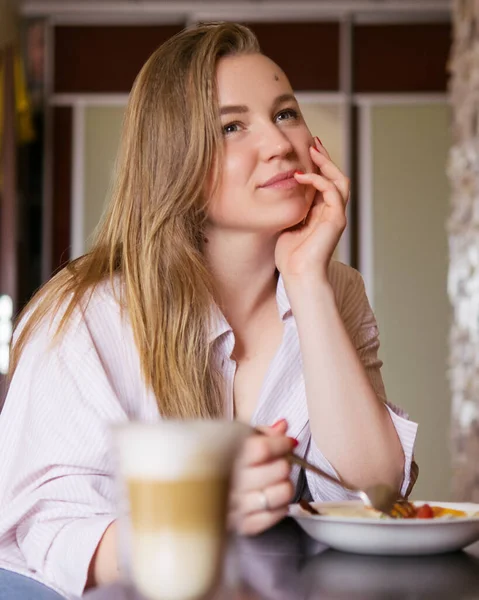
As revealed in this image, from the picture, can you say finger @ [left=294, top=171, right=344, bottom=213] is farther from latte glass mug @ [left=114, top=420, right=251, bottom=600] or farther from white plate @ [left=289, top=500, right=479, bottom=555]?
latte glass mug @ [left=114, top=420, right=251, bottom=600]

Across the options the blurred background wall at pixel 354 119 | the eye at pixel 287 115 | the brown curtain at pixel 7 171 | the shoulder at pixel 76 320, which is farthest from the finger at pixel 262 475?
the blurred background wall at pixel 354 119

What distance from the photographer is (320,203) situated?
1.67m

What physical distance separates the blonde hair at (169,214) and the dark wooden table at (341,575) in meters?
0.43

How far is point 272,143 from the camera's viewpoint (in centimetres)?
152

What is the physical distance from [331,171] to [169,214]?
12.0 inches

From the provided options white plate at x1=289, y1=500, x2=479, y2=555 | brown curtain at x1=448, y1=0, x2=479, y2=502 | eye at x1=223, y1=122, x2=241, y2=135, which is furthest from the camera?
brown curtain at x1=448, y1=0, x2=479, y2=502

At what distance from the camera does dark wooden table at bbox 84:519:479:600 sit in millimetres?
816

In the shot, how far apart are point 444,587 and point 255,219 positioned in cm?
81

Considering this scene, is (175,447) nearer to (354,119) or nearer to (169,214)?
(169,214)

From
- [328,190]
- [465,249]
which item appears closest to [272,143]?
[328,190]

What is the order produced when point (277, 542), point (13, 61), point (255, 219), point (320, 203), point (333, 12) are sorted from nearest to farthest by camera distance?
point (277, 542)
point (255, 219)
point (320, 203)
point (13, 61)
point (333, 12)

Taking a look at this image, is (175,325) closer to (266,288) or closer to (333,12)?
(266,288)

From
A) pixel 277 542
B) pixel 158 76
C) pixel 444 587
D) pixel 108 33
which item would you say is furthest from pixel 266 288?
pixel 108 33

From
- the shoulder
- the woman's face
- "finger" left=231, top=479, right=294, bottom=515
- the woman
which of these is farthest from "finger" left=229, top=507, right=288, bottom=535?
the woman's face
